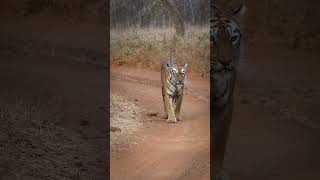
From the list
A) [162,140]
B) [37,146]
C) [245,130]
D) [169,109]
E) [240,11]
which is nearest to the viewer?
[240,11]

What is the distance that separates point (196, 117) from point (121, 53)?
3247 millimetres

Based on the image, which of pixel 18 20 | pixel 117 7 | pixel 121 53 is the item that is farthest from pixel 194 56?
pixel 18 20

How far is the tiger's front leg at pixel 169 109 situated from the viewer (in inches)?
256

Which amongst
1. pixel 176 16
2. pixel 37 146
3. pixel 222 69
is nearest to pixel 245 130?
pixel 222 69

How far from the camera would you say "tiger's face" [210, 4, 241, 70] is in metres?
4.35

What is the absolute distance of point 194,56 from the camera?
10016 millimetres

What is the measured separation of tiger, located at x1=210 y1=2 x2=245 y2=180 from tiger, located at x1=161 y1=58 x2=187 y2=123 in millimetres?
1842

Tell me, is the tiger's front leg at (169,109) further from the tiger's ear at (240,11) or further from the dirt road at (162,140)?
the tiger's ear at (240,11)

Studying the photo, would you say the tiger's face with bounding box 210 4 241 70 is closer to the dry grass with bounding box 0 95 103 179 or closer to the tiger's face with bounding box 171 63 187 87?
the dry grass with bounding box 0 95 103 179

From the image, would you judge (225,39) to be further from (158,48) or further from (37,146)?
(158,48)

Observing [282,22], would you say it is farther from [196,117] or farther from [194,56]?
[196,117]

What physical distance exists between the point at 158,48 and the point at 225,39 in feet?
18.6

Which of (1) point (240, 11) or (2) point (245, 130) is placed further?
(2) point (245, 130)

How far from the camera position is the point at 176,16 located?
35.7 ft
